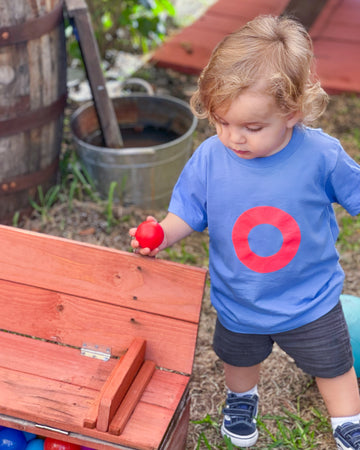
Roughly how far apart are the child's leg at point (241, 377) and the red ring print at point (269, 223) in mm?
460

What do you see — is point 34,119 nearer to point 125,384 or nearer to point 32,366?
point 32,366

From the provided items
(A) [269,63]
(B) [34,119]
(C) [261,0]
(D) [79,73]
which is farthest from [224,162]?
(C) [261,0]

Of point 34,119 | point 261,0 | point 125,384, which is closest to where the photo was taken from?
point 125,384

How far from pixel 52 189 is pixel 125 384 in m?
1.87

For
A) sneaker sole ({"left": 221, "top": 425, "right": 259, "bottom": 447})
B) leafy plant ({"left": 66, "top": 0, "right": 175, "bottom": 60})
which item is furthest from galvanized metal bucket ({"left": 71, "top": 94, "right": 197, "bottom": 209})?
sneaker sole ({"left": 221, "top": 425, "right": 259, "bottom": 447})

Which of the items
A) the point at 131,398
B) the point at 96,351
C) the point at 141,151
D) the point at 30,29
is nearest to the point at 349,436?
the point at 131,398

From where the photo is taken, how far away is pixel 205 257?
3.31 meters

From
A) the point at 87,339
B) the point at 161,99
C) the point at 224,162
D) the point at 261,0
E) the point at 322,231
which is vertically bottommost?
the point at 261,0

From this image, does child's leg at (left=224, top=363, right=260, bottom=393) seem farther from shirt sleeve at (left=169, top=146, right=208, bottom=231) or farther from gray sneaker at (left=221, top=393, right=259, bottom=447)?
shirt sleeve at (left=169, top=146, right=208, bottom=231)

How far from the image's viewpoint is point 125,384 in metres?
1.83

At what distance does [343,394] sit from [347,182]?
67cm

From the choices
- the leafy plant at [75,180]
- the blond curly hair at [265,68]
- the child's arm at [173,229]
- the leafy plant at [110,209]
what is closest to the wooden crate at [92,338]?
the child's arm at [173,229]

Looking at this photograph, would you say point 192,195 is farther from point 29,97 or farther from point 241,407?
point 29,97

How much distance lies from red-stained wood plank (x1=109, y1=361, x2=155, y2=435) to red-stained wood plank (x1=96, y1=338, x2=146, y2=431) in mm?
12
